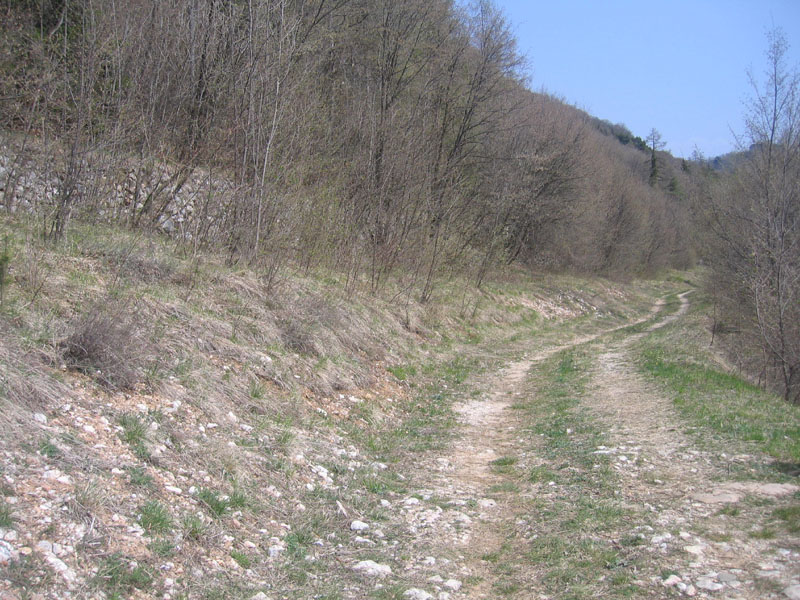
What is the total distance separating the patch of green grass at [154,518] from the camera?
3832 millimetres

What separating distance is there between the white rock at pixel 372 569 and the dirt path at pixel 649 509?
1.06 feet

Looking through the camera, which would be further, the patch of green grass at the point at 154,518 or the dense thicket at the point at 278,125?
the dense thicket at the point at 278,125

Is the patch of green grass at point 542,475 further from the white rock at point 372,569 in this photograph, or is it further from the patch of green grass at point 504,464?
the white rock at point 372,569

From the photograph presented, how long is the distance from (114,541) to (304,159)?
10.2 m

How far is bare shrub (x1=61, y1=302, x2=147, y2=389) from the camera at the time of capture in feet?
17.0

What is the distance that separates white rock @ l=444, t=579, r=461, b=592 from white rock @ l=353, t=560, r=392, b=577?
42 cm

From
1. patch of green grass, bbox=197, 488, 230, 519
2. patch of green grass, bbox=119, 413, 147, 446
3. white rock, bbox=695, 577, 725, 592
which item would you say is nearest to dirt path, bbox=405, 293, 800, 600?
white rock, bbox=695, 577, 725, 592

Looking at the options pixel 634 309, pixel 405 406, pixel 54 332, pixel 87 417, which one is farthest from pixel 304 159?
pixel 634 309

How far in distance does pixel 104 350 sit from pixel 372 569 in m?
3.02

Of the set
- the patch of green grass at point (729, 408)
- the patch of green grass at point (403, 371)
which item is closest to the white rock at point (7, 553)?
the patch of green grass at point (729, 408)

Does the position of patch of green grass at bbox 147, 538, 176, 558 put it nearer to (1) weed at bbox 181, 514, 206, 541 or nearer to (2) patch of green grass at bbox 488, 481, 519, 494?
(1) weed at bbox 181, 514, 206, 541

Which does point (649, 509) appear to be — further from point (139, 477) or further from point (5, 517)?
point (5, 517)

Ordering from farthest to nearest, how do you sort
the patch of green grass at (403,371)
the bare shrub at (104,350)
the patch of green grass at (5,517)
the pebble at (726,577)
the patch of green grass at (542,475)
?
the patch of green grass at (403,371) → the patch of green grass at (542,475) → the bare shrub at (104,350) → the pebble at (726,577) → the patch of green grass at (5,517)

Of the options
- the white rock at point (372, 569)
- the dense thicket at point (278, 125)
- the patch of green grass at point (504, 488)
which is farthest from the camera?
the dense thicket at point (278, 125)
